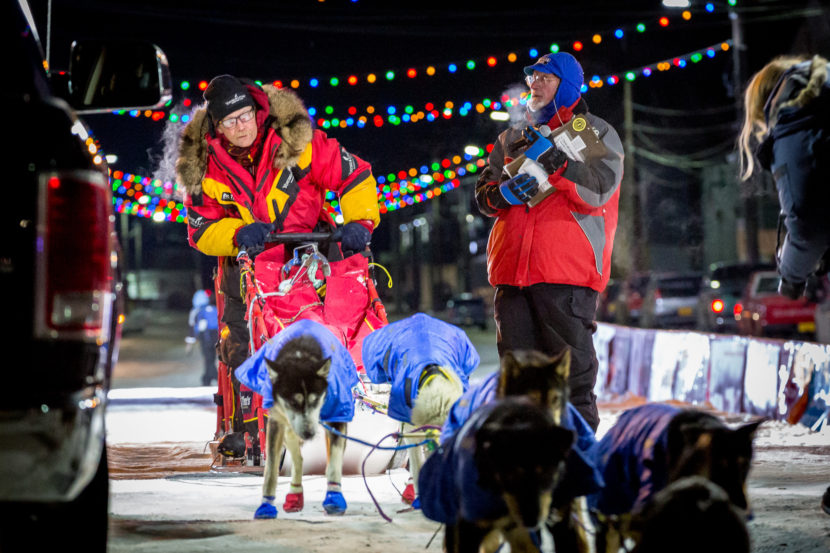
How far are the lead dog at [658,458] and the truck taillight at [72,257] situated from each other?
166 cm

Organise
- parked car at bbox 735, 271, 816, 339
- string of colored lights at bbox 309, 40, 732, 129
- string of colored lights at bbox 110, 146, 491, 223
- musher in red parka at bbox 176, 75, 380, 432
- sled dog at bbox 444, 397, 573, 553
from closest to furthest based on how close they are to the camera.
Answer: sled dog at bbox 444, 397, 573, 553
musher in red parka at bbox 176, 75, 380, 432
string of colored lights at bbox 110, 146, 491, 223
string of colored lights at bbox 309, 40, 732, 129
parked car at bbox 735, 271, 816, 339

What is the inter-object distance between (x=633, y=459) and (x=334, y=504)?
2.06 meters

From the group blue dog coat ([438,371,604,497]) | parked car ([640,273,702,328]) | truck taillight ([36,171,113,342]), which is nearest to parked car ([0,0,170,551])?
truck taillight ([36,171,113,342])

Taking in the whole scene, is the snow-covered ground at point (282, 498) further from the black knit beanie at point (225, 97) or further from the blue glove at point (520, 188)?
the black knit beanie at point (225, 97)

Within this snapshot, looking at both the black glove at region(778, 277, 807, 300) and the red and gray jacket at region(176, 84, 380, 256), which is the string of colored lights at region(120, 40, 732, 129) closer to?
the red and gray jacket at region(176, 84, 380, 256)

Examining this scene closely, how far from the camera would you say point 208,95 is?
19.1 ft

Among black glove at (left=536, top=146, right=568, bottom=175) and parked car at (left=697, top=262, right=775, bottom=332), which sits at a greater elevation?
black glove at (left=536, top=146, right=568, bottom=175)

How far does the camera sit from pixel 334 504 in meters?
4.88

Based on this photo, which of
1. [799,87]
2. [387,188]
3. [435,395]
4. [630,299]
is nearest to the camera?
[435,395]

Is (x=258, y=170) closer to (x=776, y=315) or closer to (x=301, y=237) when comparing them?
(x=301, y=237)

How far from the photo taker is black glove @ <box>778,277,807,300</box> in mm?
4680

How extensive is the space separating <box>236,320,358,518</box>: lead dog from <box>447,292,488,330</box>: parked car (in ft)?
118

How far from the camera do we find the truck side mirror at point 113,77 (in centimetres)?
355

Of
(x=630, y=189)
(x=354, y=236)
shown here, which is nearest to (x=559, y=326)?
(x=354, y=236)
